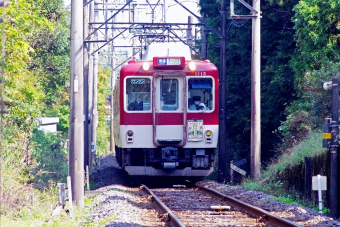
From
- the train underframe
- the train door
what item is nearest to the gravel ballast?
the train underframe

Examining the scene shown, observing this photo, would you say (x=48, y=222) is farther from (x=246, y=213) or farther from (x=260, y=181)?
(x=260, y=181)

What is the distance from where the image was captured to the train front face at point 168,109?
582 inches

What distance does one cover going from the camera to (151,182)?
59.9 ft

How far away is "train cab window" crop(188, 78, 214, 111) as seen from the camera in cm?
1491

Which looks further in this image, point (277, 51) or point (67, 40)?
point (67, 40)

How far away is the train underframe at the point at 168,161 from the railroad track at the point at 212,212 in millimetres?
1343

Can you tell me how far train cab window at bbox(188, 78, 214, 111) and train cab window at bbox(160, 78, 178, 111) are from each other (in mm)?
370

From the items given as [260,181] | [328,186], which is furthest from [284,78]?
[328,186]

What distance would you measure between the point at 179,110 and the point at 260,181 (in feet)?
10.3

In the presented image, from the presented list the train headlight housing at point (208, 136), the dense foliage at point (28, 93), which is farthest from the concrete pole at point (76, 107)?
the train headlight housing at point (208, 136)

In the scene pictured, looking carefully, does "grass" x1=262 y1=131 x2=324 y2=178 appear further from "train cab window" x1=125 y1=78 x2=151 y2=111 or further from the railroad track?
"train cab window" x1=125 y1=78 x2=151 y2=111

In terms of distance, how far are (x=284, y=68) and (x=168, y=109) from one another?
6229 mm

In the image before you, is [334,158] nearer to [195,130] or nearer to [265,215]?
[265,215]

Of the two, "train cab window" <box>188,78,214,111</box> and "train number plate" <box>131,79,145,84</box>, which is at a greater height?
"train number plate" <box>131,79,145,84</box>
